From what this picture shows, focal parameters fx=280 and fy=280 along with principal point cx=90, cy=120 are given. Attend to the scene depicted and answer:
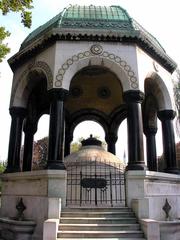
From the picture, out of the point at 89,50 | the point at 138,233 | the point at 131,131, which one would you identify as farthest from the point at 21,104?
the point at 138,233

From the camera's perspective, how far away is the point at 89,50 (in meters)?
10.9

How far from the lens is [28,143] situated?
14.1 metres

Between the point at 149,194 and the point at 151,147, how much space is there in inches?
214

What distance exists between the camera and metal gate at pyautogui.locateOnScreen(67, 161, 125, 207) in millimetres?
10273

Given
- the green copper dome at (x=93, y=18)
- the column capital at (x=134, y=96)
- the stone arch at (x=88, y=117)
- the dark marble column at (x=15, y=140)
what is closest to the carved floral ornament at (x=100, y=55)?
the column capital at (x=134, y=96)

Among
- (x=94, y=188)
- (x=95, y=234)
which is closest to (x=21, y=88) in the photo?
(x=94, y=188)

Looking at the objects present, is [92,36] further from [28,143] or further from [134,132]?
[28,143]

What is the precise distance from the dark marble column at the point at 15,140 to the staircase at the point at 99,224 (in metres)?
3.95

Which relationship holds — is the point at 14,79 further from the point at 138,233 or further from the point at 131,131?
the point at 138,233

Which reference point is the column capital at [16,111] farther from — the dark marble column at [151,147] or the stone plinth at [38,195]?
the dark marble column at [151,147]

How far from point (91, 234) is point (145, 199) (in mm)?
1968

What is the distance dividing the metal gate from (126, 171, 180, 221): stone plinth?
40.3 inches

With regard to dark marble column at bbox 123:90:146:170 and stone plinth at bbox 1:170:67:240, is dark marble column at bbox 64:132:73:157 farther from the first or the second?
dark marble column at bbox 123:90:146:170

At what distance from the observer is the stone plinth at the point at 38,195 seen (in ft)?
27.5
